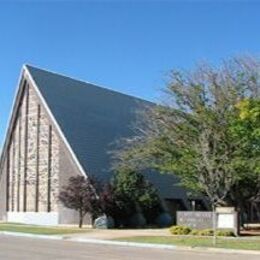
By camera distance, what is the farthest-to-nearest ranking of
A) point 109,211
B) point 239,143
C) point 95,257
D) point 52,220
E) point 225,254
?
point 52,220 → point 109,211 → point 239,143 → point 225,254 → point 95,257

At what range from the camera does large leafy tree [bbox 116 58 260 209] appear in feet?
134

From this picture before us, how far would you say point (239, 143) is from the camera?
1597 inches

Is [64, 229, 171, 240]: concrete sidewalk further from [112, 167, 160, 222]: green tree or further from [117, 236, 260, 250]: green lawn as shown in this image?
[112, 167, 160, 222]: green tree

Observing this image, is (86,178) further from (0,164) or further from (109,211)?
(0,164)

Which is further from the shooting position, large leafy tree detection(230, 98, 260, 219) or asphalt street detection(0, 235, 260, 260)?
large leafy tree detection(230, 98, 260, 219)

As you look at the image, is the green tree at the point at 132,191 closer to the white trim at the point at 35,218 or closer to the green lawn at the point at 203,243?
the white trim at the point at 35,218

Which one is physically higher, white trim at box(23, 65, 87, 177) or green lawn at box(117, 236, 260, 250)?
white trim at box(23, 65, 87, 177)

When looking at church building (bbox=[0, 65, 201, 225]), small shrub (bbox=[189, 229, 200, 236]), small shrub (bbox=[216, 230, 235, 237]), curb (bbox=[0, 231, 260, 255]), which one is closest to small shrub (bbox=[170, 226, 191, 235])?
small shrub (bbox=[189, 229, 200, 236])

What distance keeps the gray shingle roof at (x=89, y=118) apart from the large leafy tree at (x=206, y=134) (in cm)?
877

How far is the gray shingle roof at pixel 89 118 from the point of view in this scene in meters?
52.9

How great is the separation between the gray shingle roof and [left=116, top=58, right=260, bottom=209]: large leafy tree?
877cm

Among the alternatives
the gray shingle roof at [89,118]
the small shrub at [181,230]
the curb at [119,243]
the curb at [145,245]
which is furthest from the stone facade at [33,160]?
the curb at [119,243]

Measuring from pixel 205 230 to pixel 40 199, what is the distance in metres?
20.7

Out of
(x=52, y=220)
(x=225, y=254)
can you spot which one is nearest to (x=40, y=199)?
(x=52, y=220)
